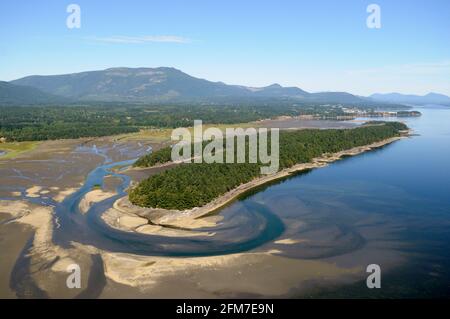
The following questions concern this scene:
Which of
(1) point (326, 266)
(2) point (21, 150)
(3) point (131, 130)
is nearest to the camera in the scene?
(1) point (326, 266)

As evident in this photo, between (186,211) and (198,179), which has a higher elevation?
(198,179)

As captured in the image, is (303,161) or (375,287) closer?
(375,287)

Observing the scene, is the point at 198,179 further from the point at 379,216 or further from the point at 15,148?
the point at 15,148

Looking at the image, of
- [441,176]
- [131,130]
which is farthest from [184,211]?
[131,130]

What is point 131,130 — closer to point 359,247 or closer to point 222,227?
point 222,227

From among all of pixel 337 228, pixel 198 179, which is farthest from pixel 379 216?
pixel 198 179

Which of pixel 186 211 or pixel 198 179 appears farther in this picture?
pixel 198 179

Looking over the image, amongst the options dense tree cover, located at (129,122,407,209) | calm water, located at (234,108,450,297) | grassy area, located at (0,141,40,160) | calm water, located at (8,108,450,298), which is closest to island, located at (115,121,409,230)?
dense tree cover, located at (129,122,407,209)

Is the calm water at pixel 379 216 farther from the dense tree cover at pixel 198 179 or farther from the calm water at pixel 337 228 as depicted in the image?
the dense tree cover at pixel 198 179

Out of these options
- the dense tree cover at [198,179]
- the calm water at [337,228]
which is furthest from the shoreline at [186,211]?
the calm water at [337,228]
